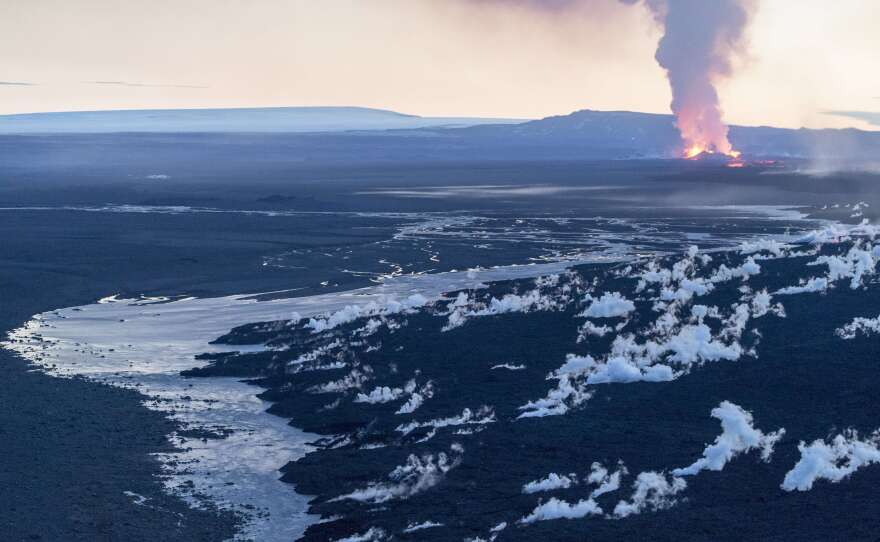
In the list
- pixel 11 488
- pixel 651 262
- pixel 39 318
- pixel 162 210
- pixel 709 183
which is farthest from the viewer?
pixel 709 183

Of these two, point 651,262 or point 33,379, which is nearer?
point 33,379

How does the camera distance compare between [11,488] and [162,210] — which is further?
[162,210]

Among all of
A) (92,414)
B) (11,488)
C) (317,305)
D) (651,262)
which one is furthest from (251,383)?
(651,262)

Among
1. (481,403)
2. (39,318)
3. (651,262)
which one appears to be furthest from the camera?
(651,262)

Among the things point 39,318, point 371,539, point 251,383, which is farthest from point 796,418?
point 39,318

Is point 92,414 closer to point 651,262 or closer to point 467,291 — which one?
point 467,291

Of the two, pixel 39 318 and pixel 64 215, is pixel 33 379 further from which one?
pixel 64 215

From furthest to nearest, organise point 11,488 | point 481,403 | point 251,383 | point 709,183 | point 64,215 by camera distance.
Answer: point 709,183
point 64,215
point 251,383
point 481,403
point 11,488

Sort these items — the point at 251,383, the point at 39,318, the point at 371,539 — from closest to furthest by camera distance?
the point at 371,539 → the point at 251,383 → the point at 39,318
